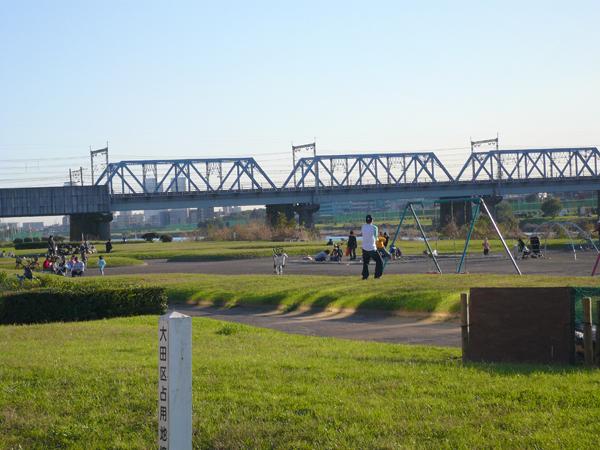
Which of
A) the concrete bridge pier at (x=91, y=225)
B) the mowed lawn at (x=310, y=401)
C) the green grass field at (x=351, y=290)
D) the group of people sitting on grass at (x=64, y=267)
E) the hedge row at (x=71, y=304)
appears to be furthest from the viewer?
the concrete bridge pier at (x=91, y=225)

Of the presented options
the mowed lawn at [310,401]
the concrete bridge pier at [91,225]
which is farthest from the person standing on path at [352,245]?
the concrete bridge pier at [91,225]

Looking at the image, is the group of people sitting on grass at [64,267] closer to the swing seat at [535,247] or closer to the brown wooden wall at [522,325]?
the swing seat at [535,247]

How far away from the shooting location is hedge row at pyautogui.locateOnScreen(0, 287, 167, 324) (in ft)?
72.5

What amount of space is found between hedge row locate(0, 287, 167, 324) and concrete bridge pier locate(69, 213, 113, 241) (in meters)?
80.8

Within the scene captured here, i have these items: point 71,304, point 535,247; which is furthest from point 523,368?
point 535,247

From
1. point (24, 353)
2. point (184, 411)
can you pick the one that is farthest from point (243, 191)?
point (184, 411)

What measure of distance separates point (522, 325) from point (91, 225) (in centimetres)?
9452

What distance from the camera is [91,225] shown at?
104062 mm

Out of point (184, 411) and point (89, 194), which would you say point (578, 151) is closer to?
point (89, 194)

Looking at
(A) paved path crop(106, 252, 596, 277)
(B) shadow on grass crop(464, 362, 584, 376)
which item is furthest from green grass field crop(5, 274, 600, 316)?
(B) shadow on grass crop(464, 362, 584, 376)

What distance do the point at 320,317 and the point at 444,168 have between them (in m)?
105

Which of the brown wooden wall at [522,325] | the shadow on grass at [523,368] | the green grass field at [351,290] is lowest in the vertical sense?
the green grass field at [351,290]

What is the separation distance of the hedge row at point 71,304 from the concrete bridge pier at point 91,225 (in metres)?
80.8

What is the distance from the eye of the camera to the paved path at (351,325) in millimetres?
18641
